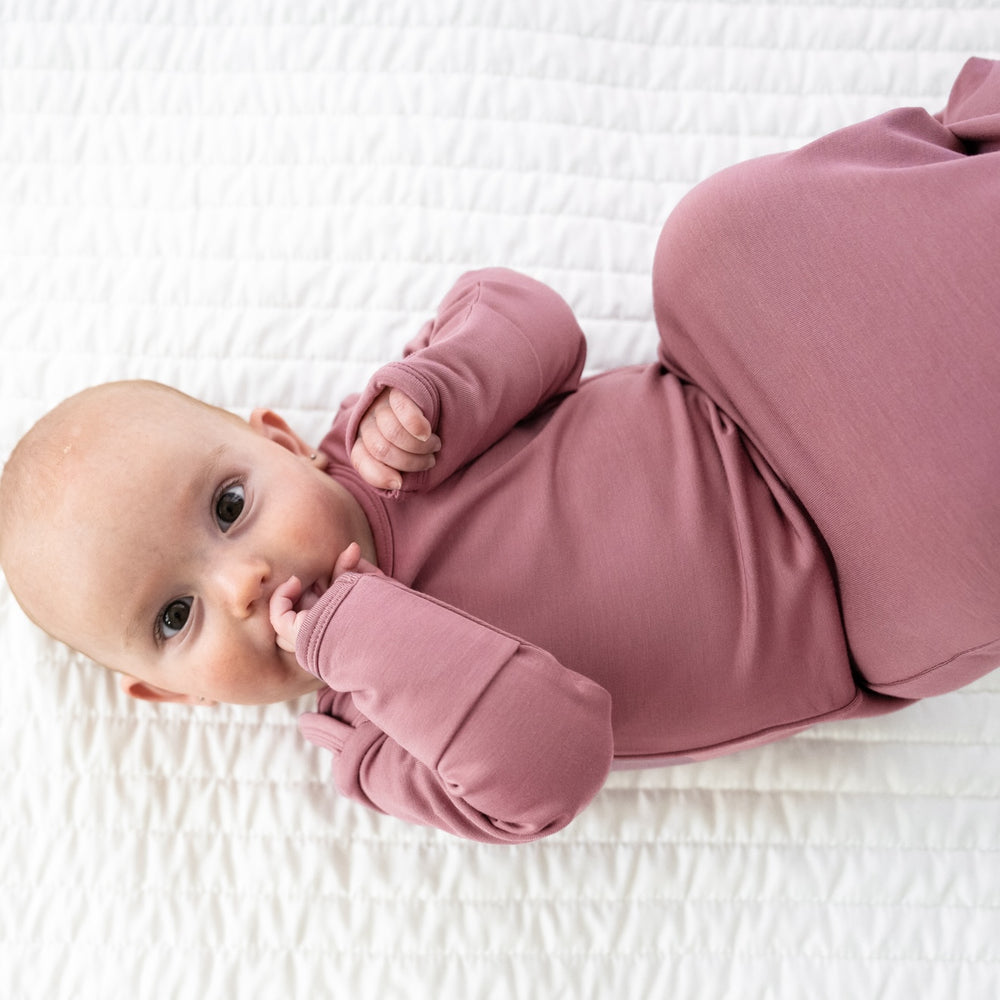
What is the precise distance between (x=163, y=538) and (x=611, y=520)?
0.43 metres

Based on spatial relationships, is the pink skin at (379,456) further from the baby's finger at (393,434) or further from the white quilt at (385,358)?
the white quilt at (385,358)

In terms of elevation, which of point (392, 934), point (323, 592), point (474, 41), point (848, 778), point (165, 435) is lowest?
point (392, 934)

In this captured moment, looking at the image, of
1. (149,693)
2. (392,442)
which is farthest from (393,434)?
(149,693)

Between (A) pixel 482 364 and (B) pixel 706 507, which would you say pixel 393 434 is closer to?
(A) pixel 482 364

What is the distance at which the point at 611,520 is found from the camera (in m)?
0.89

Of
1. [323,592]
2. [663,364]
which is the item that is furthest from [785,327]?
[323,592]

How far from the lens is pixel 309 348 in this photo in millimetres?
1107

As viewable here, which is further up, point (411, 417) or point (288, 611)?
point (411, 417)

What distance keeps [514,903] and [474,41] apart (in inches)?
42.0

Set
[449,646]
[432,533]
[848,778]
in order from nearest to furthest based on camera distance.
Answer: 1. [449,646]
2. [432,533]
3. [848,778]

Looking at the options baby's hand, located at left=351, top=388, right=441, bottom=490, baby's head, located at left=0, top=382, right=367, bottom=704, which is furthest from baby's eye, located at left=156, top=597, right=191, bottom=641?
baby's hand, located at left=351, top=388, right=441, bottom=490

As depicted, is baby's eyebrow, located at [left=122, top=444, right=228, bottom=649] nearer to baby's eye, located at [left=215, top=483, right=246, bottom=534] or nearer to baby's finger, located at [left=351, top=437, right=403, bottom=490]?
baby's eye, located at [left=215, top=483, right=246, bottom=534]

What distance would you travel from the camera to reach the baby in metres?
0.77

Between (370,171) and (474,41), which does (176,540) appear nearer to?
(370,171)
